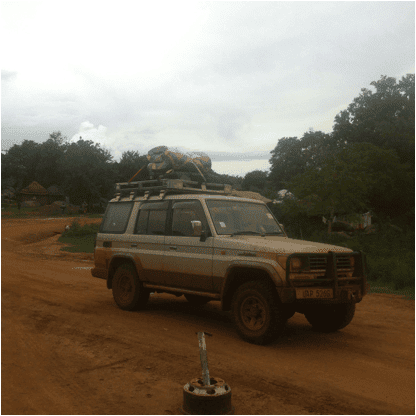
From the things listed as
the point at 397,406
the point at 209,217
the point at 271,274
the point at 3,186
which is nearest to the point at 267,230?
the point at 209,217

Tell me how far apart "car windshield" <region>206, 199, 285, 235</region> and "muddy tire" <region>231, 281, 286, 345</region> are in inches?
45.5

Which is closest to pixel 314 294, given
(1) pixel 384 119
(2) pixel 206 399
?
(2) pixel 206 399

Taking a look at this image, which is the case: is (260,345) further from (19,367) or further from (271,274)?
(19,367)

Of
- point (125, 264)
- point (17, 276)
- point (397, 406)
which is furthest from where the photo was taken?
point (17, 276)

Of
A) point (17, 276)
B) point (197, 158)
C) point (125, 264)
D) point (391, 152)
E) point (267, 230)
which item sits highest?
point (391, 152)

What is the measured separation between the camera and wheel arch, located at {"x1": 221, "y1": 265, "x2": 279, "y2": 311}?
6.12 meters

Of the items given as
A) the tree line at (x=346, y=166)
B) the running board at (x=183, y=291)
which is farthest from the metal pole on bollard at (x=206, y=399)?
the tree line at (x=346, y=166)

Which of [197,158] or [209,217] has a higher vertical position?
[197,158]

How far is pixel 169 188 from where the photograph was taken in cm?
792

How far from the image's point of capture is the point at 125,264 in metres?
8.52

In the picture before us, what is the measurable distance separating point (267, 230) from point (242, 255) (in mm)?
1321

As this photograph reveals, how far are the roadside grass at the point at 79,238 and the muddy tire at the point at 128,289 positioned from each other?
12682 mm

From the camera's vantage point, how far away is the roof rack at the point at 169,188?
314 inches

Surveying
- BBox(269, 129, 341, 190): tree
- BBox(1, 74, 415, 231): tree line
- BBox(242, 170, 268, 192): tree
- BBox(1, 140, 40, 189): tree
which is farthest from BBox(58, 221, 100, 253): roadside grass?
BBox(242, 170, 268, 192): tree
